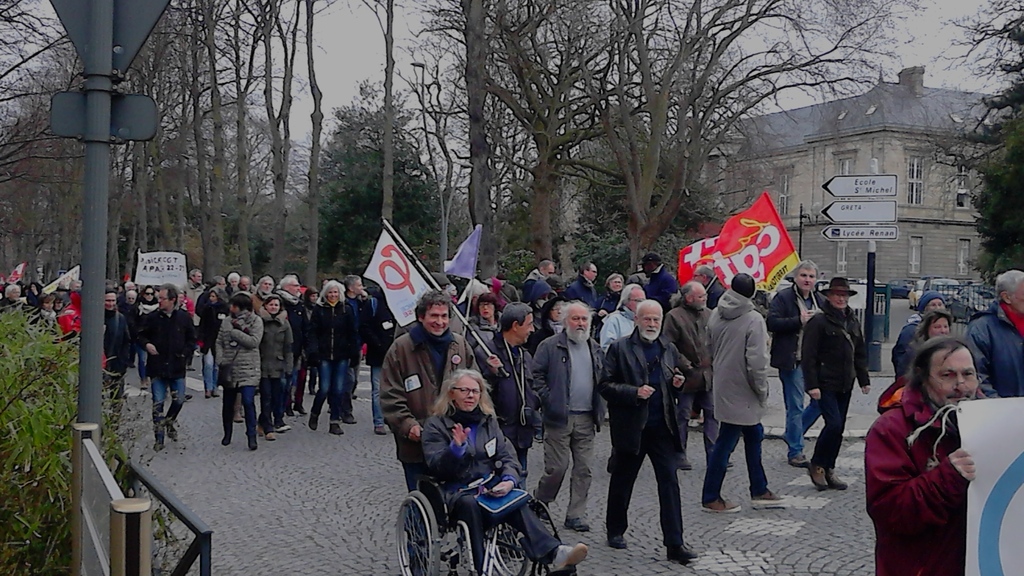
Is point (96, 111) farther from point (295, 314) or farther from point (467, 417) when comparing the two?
point (295, 314)

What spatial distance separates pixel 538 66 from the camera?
28.5 metres

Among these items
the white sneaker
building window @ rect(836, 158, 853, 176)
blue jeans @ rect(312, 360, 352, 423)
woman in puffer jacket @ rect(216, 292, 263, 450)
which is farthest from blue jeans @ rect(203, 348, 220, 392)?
building window @ rect(836, 158, 853, 176)

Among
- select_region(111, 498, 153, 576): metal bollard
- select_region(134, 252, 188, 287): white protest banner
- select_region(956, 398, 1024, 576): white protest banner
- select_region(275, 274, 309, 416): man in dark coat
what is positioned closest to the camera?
select_region(111, 498, 153, 576): metal bollard

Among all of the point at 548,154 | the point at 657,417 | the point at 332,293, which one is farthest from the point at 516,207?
the point at 657,417

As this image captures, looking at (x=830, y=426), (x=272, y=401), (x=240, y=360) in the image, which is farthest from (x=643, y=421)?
(x=272, y=401)

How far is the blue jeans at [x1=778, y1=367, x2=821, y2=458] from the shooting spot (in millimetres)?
9961

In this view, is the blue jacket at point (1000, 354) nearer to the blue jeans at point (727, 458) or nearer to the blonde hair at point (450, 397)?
the blue jeans at point (727, 458)

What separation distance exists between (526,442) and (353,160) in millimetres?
32441

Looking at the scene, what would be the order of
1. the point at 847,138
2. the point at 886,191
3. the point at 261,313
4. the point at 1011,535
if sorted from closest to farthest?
the point at 1011,535
the point at 886,191
the point at 261,313
the point at 847,138

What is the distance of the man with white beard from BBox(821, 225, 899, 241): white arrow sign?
4.85 metres

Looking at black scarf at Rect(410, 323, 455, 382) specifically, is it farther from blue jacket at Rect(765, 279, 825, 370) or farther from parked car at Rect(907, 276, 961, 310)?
parked car at Rect(907, 276, 961, 310)

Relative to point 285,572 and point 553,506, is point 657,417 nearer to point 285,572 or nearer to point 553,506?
point 553,506

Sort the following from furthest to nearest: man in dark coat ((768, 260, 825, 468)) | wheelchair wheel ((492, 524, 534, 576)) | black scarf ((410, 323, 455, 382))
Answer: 1. man in dark coat ((768, 260, 825, 468))
2. black scarf ((410, 323, 455, 382))
3. wheelchair wheel ((492, 524, 534, 576))

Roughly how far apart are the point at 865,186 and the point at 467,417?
7004 mm
